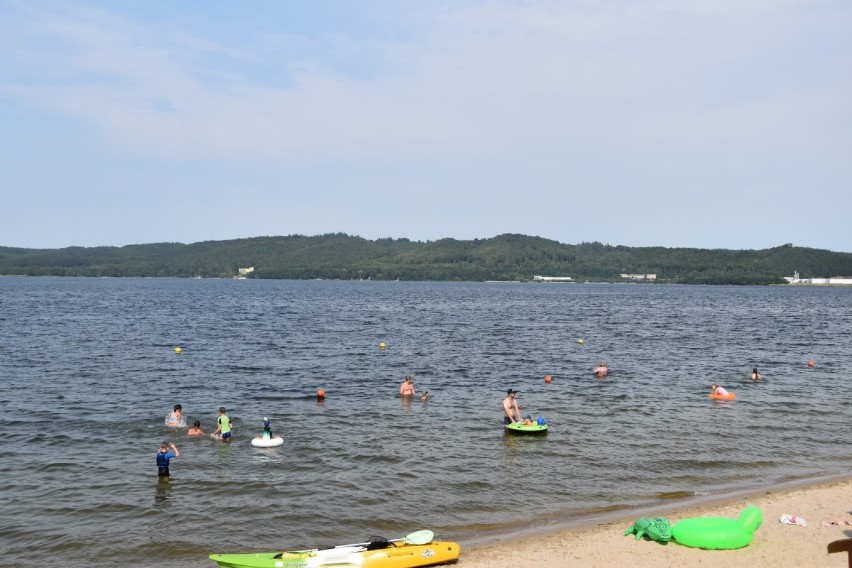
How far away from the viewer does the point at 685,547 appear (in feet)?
52.2

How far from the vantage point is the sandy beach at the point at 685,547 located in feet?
49.5

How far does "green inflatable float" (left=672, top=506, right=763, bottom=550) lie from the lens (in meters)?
15.6

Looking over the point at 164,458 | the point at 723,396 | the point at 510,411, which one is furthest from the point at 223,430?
the point at 723,396

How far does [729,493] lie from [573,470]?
4.63 meters

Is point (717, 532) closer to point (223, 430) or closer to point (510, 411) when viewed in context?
point (510, 411)

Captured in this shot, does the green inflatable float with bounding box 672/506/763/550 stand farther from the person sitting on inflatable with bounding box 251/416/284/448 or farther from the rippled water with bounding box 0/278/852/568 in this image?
the person sitting on inflatable with bounding box 251/416/284/448

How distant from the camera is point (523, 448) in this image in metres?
26.0

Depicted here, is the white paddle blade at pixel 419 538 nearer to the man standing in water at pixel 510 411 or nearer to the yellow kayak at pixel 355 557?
the yellow kayak at pixel 355 557

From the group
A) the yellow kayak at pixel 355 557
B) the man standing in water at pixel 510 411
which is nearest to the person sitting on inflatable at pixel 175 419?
the man standing in water at pixel 510 411

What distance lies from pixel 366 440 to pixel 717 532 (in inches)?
554

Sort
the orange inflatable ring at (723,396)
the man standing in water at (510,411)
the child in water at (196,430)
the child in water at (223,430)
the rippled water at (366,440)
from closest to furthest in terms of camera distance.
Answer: the rippled water at (366,440)
the child in water at (223,430)
the child in water at (196,430)
the man standing in water at (510,411)
the orange inflatable ring at (723,396)

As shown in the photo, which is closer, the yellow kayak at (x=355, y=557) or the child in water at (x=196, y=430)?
the yellow kayak at (x=355, y=557)

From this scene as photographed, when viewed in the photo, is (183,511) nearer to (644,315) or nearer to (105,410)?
(105,410)

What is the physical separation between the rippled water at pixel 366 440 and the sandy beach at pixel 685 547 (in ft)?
4.97
